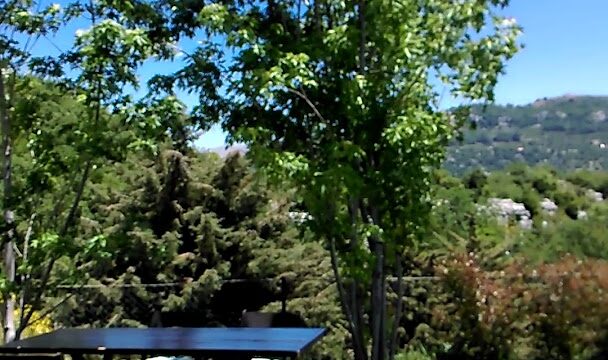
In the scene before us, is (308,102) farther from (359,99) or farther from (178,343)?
(178,343)

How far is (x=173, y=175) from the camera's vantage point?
1082cm

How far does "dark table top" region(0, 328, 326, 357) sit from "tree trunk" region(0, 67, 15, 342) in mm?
520

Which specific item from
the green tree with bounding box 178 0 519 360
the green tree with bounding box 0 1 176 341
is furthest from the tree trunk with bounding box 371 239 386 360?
the green tree with bounding box 0 1 176 341

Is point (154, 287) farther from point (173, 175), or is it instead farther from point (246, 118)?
point (246, 118)

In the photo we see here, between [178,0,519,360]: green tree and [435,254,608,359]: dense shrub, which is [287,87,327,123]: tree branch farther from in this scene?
[435,254,608,359]: dense shrub

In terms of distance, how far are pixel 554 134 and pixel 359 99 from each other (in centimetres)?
2692

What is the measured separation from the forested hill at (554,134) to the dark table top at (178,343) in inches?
633

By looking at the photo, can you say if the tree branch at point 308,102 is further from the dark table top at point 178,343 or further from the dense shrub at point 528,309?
the dense shrub at point 528,309

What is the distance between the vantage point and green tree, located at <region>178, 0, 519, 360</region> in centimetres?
530

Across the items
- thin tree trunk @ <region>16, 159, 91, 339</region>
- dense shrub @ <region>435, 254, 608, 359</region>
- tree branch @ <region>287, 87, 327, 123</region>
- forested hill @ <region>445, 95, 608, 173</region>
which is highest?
forested hill @ <region>445, 95, 608, 173</region>

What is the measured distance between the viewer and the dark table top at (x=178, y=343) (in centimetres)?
418

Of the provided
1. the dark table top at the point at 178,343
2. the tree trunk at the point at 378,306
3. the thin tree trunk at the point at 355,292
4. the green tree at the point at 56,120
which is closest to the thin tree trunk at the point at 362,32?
the thin tree trunk at the point at 355,292

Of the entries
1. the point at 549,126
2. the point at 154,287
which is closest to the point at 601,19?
the point at 154,287

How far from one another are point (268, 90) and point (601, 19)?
240 inches
